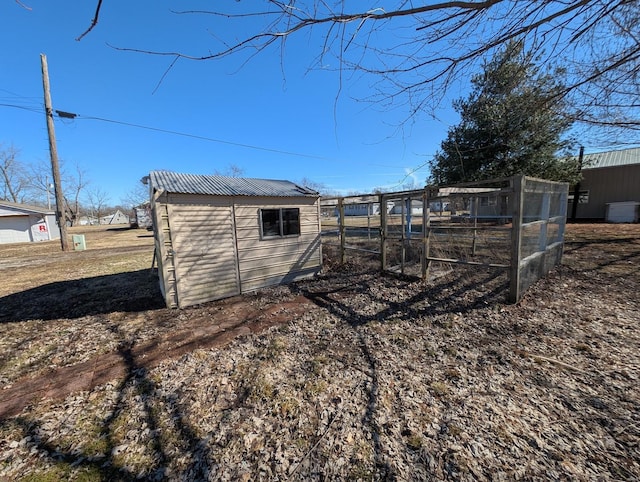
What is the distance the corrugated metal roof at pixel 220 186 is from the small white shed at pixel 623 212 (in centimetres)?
1672

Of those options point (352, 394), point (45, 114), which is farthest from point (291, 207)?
point (45, 114)

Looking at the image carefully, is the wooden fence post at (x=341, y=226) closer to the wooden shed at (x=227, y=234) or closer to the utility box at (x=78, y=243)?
the wooden shed at (x=227, y=234)

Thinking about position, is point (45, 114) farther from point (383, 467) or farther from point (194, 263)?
point (383, 467)

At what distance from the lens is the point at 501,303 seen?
14.3 feet

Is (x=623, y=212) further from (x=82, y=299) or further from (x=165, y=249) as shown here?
(x=82, y=299)

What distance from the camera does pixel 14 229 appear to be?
61.5 feet

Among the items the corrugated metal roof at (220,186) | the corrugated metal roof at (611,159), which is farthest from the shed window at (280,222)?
the corrugated metal roof at (611,159)

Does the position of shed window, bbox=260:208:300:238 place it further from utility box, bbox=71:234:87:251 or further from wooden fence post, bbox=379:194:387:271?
utility box, bbox=71:234:87:251

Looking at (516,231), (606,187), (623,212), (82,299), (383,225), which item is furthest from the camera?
(606,187)

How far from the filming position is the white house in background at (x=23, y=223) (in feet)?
60.3

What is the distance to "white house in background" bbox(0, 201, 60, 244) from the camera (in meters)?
18.4

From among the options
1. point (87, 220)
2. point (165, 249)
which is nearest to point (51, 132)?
point (165, 249)

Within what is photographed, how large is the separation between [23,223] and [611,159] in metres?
40.9

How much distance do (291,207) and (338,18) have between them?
15.6 feet
